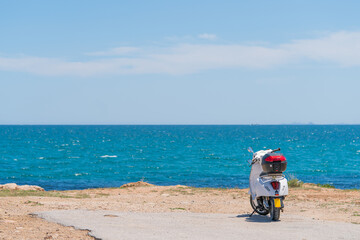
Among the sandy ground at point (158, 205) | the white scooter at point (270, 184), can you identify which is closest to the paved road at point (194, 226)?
the white scooter at point (270, 184)

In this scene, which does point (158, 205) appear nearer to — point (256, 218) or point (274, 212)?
point (256, 218)

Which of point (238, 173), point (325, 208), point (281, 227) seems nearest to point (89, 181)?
point (238, 173)

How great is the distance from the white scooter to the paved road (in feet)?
1.03

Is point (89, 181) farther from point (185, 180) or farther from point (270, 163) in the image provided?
point (270, 163)

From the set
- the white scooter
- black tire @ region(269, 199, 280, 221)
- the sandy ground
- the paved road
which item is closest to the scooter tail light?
the white scooter

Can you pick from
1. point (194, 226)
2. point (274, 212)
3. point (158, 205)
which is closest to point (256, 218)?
point (274, 212)

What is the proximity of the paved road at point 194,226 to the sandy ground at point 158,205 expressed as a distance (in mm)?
569

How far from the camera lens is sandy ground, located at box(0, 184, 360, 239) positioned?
32.6 feet

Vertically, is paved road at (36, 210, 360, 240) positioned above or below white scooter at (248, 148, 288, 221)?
below

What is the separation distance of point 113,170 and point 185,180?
36.6ft

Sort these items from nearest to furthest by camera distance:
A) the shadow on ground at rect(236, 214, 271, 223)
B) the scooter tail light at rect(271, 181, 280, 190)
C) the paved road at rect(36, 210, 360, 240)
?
the paved road at rect(36, 210, 360, 240), the scooter tail light at rect(271, 181, 280, 190), the shadow on ground at rect(236, 214, 271, 223)

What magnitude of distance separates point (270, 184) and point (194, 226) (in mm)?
2206

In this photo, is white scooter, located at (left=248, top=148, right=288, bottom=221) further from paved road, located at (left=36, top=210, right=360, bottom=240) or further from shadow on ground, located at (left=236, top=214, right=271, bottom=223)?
paved road, located at (left=36, top=210, right=360, bottom=240)

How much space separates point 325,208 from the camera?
1413 cm
